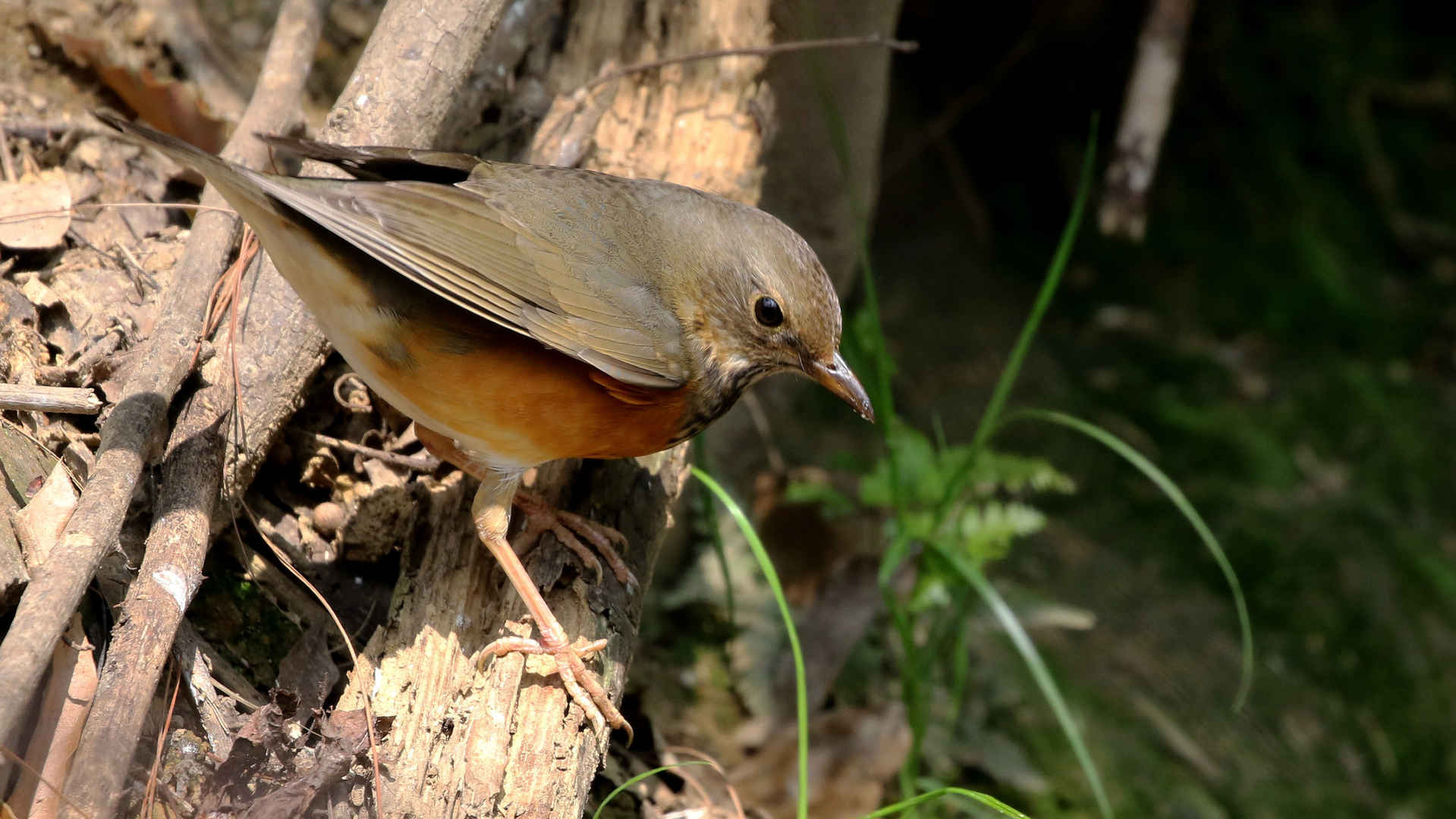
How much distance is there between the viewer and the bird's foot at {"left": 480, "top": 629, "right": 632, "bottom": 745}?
3070 millimetres

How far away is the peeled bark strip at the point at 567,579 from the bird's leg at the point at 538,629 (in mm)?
43

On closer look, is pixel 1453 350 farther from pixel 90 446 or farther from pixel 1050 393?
pixel 90 446

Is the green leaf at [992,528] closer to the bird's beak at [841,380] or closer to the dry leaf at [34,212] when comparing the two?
the bird's beak at [841,380]

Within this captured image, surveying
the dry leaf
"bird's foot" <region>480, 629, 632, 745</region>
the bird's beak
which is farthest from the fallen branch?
the bird's beak

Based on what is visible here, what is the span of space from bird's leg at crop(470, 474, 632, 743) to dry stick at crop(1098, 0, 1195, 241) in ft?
10.3

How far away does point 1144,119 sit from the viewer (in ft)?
17.2

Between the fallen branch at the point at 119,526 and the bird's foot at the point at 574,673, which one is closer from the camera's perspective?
the fallen branch at the point at 119,526

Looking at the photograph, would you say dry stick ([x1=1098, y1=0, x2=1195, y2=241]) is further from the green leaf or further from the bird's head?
the bird's head

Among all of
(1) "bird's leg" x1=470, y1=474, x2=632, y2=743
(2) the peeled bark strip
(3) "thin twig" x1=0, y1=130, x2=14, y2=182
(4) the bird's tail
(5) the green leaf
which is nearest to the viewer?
(4) the bird's tail

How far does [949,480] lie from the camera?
4273 millimetres

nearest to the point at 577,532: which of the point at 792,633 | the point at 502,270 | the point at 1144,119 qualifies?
the point at 792,633

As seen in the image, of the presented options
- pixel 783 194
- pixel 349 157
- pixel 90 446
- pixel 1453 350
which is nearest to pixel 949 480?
pixel 783 194

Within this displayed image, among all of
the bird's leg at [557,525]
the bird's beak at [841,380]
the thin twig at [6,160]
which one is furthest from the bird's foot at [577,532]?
the thin twig at [6,160]

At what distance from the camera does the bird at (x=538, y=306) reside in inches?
120
